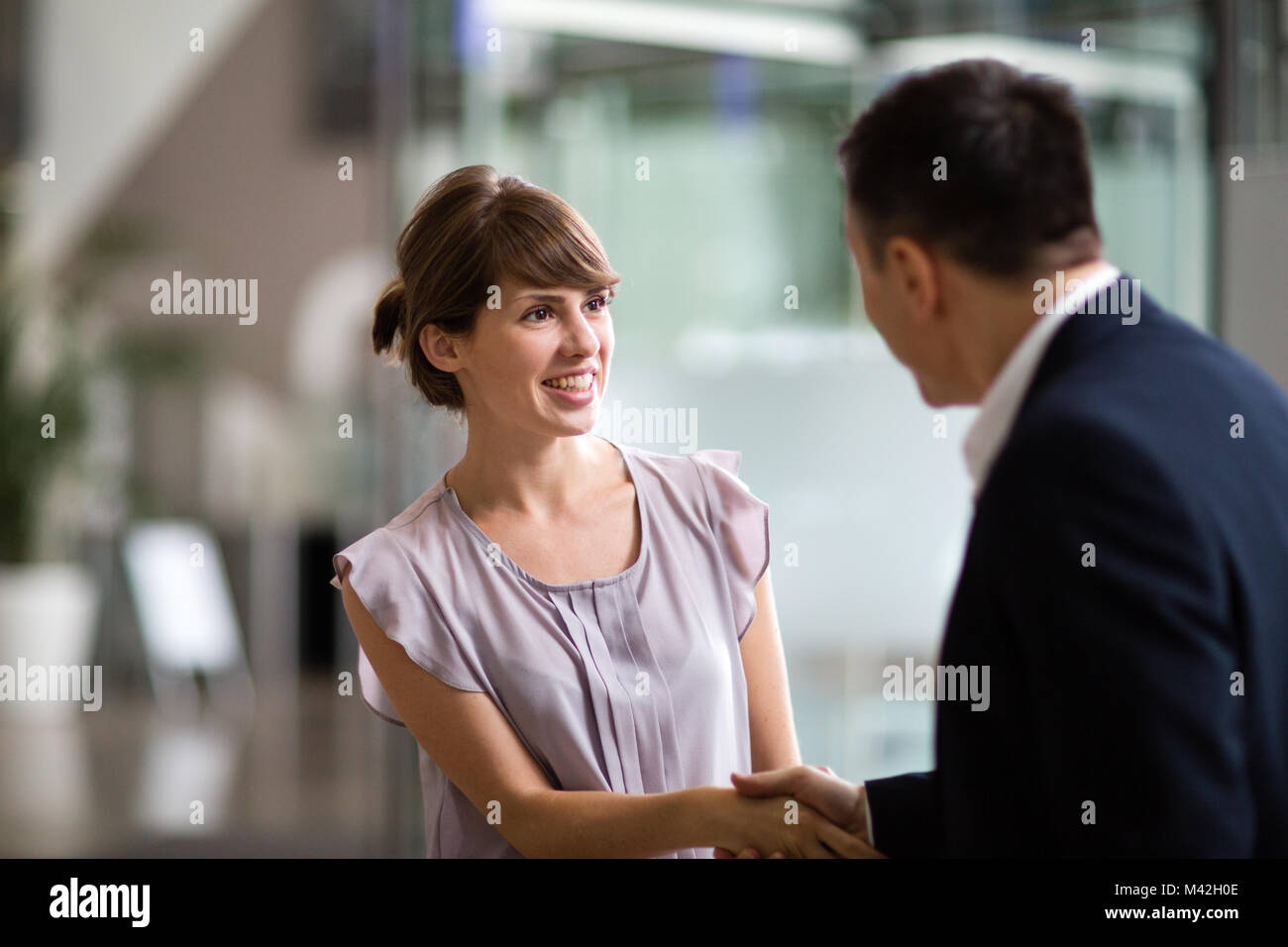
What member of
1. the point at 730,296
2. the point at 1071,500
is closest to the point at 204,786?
the point at 730,296

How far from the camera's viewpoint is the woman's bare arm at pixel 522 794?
1352 mm

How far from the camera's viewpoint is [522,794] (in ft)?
4.50

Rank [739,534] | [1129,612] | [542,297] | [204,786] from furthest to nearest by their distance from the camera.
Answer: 1. [204,786]
2. [739,534]
3. [542,297]
4. [1129,612]

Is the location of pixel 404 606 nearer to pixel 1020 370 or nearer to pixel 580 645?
pixel 580 645

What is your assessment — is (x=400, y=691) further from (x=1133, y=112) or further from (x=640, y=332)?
(x=1133, y=112)

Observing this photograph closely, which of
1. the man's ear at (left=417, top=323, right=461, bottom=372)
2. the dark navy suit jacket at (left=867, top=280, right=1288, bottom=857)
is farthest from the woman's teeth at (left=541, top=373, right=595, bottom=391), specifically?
the dark navy suit jacket at (left=867, top=280, right=1288, bottom=857)

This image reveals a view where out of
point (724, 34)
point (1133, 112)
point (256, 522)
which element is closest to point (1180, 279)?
point (1133, 112)

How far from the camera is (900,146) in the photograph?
3.76 feet

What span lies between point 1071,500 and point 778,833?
51cm

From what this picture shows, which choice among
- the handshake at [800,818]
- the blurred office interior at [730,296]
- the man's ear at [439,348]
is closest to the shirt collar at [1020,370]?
the blurred office interior at [730,296]
